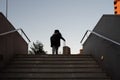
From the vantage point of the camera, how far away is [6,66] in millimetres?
8844

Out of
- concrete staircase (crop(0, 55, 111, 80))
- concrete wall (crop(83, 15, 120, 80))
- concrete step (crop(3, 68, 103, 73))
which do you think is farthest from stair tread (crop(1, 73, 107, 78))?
concrete wall (crop(83, 15, 120, 80))

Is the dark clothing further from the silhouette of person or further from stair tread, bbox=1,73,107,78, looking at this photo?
stair tread, bbox=1,73,107,78

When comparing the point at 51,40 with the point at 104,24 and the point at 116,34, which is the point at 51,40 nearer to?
the point at 104,24

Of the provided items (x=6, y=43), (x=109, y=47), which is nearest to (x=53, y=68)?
(x=6, y=43)

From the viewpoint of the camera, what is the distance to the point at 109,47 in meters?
7.86

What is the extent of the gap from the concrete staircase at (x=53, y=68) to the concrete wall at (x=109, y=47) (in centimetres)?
32

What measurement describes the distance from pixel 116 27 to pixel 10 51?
14.5ft

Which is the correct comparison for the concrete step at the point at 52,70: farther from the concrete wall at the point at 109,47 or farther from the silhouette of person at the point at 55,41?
the silhouette of person at the point at 55,41

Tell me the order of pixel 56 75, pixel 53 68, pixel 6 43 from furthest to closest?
pixel 6 43 < pixel 53 68 < pixel 56 75

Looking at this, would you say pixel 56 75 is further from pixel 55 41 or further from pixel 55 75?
pixel 55 41

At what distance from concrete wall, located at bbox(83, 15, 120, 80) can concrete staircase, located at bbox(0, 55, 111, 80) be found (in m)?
0.32

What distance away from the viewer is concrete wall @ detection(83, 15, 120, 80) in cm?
691

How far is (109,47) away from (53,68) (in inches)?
78.1

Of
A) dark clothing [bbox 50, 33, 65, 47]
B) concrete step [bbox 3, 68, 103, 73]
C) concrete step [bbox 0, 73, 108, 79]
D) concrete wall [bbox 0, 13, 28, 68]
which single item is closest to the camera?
concrete step [bbox 0, 73, 108, 79]
